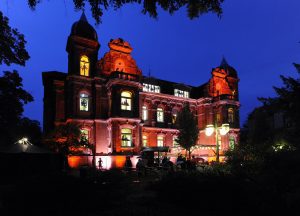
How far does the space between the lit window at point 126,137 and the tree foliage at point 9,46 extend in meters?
22.1

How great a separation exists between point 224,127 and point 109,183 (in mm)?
11294

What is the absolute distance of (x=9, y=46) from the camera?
8336 mm

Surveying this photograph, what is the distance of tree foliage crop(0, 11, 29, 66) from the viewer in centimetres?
754

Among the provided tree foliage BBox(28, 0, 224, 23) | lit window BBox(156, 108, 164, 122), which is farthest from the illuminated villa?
tree foliage BBox(28, 0, 224, 23)

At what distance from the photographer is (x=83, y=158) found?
29.9m

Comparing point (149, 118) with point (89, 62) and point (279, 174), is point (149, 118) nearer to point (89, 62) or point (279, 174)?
point (89, 62)

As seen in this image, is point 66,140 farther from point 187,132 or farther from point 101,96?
point 187,132

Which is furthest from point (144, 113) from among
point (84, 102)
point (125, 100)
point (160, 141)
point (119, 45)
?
point (119, 45)

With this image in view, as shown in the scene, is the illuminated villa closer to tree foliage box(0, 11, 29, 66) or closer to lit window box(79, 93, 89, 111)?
lit window box(79, 93, 89, 111)

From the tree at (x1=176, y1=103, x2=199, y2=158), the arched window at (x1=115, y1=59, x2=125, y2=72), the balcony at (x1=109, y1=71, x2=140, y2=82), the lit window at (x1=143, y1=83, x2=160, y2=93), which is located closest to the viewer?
the tree at (x1=176, y1=103, x2=199, y2=158)

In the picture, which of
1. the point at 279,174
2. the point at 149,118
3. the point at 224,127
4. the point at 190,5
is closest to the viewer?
the point at 190,5

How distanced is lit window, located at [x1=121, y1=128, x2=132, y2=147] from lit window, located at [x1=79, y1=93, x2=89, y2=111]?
5.05 m

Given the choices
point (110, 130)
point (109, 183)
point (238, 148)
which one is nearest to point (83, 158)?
point (110, 130)

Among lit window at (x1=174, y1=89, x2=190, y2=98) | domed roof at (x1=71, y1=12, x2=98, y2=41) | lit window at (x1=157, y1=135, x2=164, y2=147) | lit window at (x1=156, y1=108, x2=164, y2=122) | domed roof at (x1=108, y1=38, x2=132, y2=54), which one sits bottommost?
lit window at (x1=157, y1=135, x2=164, y2=147)
